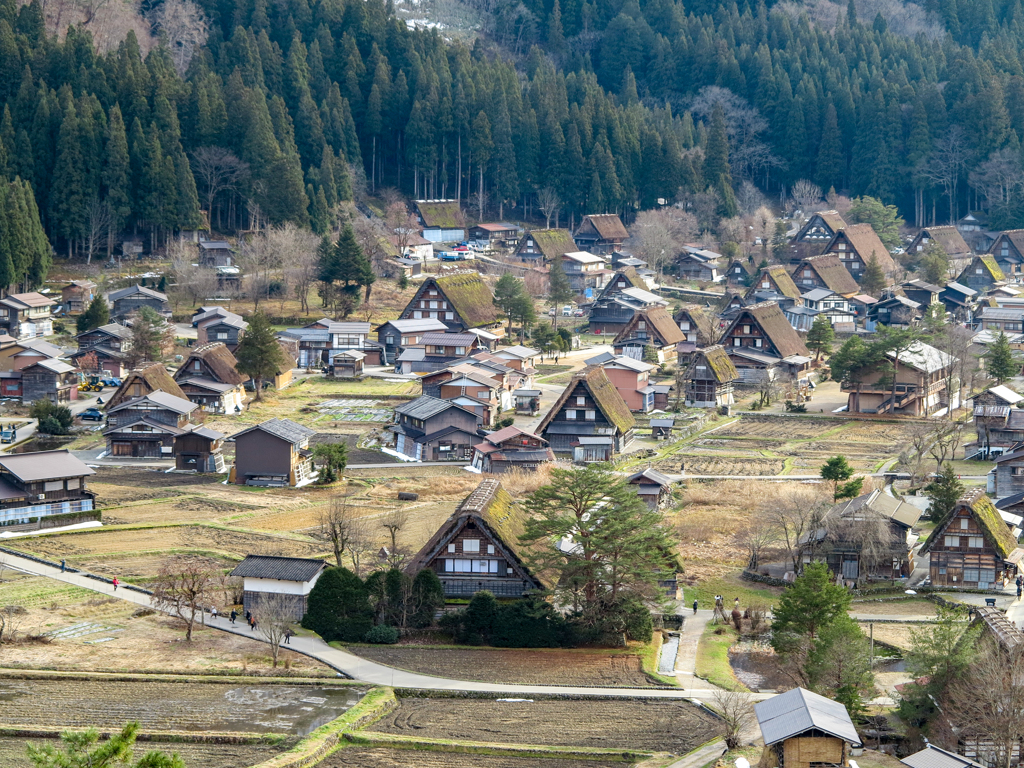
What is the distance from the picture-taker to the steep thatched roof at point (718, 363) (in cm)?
5966

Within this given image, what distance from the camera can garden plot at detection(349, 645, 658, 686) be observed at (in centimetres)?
3138

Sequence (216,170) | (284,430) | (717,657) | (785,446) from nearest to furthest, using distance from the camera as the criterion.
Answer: (717,657) → (284,430) → (785,446) → (216,170)

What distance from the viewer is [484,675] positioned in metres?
31.6

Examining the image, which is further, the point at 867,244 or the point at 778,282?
the point at 867,244

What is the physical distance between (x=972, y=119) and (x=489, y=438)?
2444 inches

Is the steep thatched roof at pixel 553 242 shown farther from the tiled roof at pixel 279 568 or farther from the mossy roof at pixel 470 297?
the tiled roof at pixel 279 568

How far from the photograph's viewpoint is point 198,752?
27.1m

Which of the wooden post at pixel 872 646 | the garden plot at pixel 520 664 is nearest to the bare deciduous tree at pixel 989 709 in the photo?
the wooden post at pixel 872 646

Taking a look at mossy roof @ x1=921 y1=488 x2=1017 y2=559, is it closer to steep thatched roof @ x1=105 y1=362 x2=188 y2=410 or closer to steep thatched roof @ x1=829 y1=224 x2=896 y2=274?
steep thatched roof @ x1=105 y1=362 x2=188 y2=410

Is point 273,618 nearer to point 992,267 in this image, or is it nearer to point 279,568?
point 279,568

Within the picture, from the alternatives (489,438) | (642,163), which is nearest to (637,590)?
(489,438)

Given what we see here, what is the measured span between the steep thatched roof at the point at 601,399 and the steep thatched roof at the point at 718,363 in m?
5.92

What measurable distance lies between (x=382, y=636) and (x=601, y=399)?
20.8 meters

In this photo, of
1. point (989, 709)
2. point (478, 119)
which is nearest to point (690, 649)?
point (989, 709)
